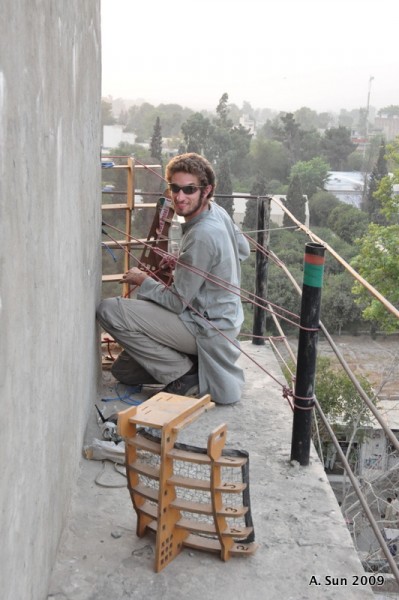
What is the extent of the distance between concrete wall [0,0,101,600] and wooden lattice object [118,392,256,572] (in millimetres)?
257

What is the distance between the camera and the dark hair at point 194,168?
12.4 feet

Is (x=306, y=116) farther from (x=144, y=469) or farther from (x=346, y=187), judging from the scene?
(x=144, y=469)

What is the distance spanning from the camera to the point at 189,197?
383 cm

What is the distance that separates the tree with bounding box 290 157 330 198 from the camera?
52219 millimetres

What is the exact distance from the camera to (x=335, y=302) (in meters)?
34.6

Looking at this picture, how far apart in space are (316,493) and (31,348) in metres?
1.63

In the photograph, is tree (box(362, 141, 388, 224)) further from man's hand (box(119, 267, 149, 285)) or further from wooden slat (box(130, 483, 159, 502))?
wooden slat (box(130, 483, 159, 502))

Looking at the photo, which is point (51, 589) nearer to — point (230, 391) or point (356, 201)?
point (230, 391)

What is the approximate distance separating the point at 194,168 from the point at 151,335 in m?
0.83

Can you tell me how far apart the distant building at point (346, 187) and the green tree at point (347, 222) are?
18.2ft

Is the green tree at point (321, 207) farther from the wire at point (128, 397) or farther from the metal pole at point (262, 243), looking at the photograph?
the wire at point (128, 397)

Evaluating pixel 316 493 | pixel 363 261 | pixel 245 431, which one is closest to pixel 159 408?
pixel 316 493

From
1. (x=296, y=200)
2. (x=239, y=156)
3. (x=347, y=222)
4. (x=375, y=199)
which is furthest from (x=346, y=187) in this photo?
(x=296, y=200)

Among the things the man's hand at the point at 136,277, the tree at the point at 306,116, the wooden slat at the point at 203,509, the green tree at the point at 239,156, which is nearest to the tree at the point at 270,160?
the green tree at the point at 239,156
